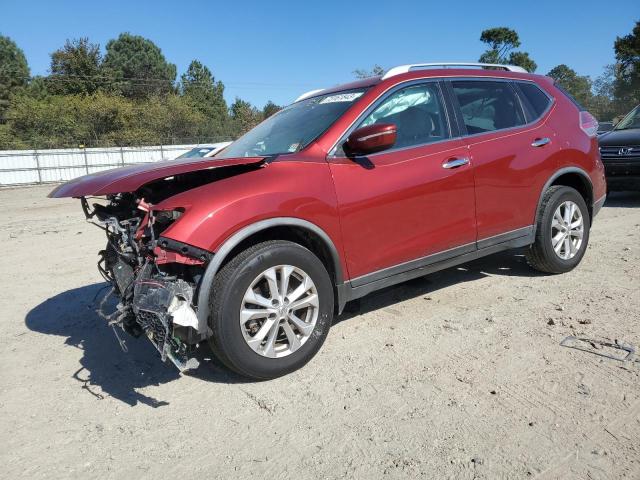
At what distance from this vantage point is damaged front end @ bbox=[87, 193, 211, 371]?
2736 mm

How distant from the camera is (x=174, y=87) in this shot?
6981 cm

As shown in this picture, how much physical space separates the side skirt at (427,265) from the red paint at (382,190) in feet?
0.18

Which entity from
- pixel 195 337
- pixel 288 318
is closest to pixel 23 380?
pixel 195 337

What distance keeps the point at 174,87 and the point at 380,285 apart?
2859 inches

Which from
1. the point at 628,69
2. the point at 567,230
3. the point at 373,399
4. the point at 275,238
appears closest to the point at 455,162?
the point at 275,238

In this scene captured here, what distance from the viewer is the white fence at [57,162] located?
26.1 metres

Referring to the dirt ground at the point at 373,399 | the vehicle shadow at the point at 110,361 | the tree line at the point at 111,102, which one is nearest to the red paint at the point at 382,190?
the dirt ground at the point at 373,399

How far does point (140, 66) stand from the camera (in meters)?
67.6

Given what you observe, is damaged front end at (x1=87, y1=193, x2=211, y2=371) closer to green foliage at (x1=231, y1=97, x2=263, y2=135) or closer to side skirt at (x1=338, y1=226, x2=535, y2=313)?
side skirt at (x1=338, y1=226, x2=535, y2=313)

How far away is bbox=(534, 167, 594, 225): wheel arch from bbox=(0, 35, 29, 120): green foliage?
5076cm

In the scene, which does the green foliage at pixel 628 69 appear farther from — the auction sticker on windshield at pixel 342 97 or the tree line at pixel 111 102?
the auction sticker on windshield at pixel 342 97

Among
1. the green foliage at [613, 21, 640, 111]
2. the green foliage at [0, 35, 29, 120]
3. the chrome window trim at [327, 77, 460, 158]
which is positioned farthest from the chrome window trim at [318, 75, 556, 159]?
the green foliage at [613, 21, 640, 111]

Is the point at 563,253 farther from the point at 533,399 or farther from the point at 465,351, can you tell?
the point at 533,399

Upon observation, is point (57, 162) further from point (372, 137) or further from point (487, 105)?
point (372, 137)
